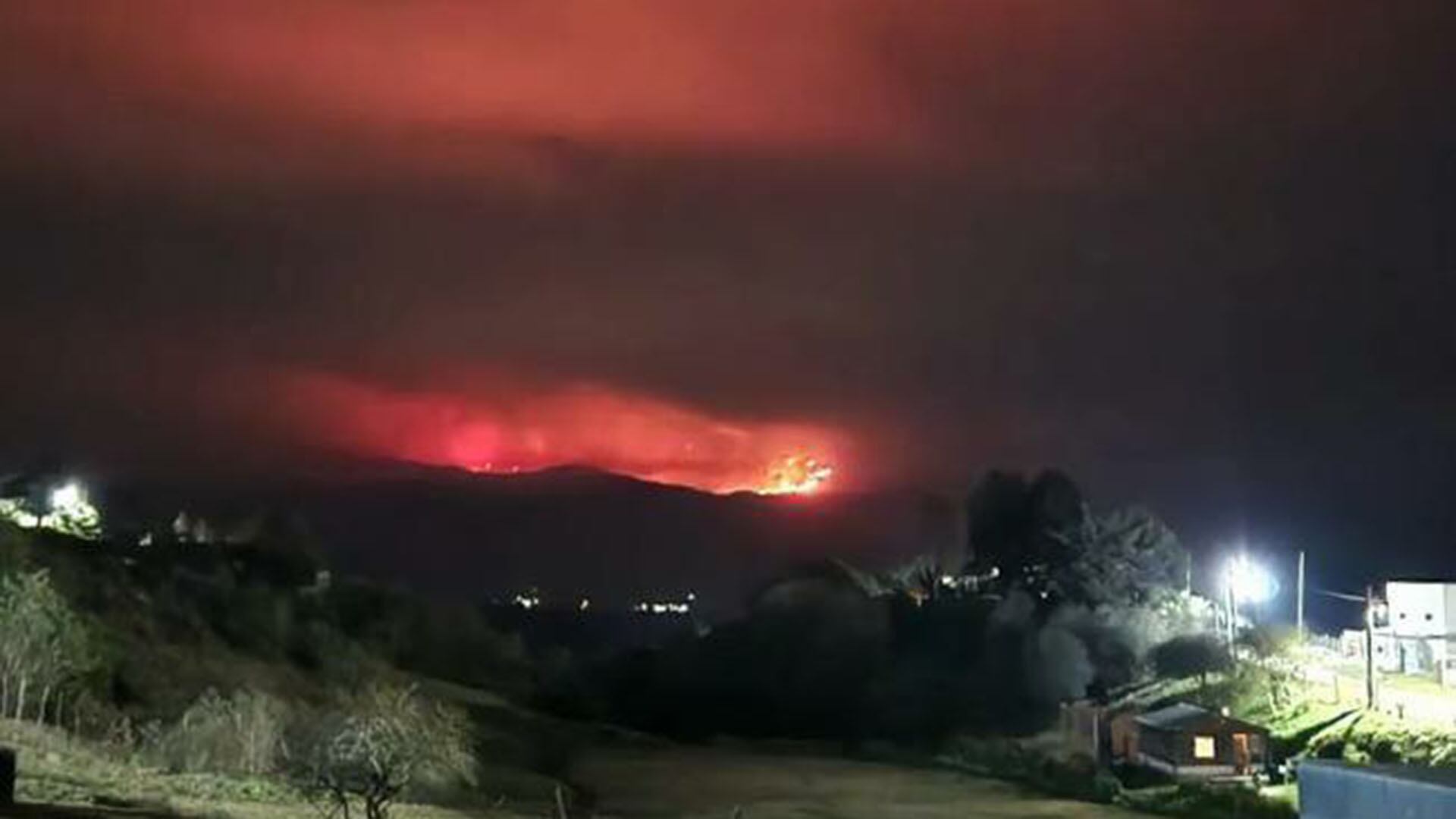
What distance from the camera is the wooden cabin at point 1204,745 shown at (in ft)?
262

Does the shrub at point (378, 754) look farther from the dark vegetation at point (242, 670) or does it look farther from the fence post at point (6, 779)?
the fence post at point (6, 779)

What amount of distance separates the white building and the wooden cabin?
21.6 metres

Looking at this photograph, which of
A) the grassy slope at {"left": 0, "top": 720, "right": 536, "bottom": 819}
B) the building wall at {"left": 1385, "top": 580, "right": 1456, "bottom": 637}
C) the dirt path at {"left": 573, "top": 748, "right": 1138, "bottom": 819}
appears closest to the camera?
the grassy slope at {"left": 0, "top": 720, "right": 536, "bottom": 819}

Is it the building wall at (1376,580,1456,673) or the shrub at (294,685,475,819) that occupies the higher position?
the building wall at (1376,580,1456,673)

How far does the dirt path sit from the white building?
100 feet

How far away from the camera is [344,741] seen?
39.1 meters

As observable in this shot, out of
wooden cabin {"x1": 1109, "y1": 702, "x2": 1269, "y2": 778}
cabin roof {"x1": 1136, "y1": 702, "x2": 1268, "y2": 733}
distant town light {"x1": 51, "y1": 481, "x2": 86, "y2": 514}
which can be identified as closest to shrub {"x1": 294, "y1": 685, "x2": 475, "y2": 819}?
wooden cabin {"x1": 1109, "y1": 702, "x2": 1269, "y2": 778}

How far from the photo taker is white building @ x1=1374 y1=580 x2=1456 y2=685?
329 feet

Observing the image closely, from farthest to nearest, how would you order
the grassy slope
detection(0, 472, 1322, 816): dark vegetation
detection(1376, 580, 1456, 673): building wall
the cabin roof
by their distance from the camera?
detection(1376, 580, 1456, 673): building wall, the cabin roof, detection(0, 472, 1322, 816): dark vegetation, the grassy slope

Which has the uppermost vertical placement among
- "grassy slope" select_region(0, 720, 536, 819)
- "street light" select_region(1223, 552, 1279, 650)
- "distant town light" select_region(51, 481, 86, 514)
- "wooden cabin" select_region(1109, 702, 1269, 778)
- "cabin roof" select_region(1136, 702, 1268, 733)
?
"distant town light" select_region(51, 481, 86, 514)

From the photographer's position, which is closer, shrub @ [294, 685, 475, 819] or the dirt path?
shrub @ [294, 685, 475, 819]

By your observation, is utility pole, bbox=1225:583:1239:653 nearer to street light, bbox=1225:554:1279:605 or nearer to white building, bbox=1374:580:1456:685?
street light, bbox=1225:554:1279:605

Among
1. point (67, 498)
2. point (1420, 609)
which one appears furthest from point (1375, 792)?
point (67, 498)

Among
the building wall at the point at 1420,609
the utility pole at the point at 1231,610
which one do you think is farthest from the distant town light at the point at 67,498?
the building wall at the point at 1420,609
